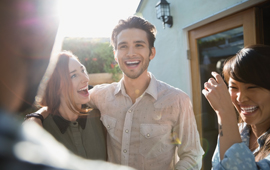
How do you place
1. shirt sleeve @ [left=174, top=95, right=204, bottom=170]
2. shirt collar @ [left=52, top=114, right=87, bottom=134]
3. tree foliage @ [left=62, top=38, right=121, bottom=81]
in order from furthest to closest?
tree foliage @ [left=62, top=38, right=121, bottom=81], shirt sleeve @ [left=174, top=95, right=204, bottom=170], shirt collar @ [left=52, top=114, right=87, bottom=134]

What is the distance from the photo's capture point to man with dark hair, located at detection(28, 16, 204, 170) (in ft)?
6.58

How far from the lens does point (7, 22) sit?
1.25 ft

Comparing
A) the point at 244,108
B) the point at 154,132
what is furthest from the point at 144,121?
the point at 244,108

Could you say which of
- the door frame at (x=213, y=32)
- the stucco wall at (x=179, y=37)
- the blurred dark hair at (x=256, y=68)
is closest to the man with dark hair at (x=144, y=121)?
the blurred dark hair at (x=256, y=68)

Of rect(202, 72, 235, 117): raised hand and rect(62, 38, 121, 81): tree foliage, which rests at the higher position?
rect(62, 38, 121, 81): tree foliage

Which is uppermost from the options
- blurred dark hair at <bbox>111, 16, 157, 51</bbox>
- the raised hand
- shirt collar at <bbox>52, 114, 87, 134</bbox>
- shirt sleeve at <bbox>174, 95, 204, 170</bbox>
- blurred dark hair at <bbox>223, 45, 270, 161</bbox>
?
blurred dark hair at <bbox>111, 16, 157, 51</bbox>

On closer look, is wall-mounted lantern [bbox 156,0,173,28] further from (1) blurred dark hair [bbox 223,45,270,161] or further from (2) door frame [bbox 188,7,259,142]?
(1) blurred dark hair [bbox 223,45,270,161]

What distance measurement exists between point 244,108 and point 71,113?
5.21 feet

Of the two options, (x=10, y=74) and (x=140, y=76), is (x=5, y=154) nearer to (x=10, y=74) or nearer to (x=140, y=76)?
(x=10, y=74)

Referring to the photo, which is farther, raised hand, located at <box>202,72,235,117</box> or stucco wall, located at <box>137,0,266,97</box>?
stucco wall, located at <box>137,0,266,97</box>

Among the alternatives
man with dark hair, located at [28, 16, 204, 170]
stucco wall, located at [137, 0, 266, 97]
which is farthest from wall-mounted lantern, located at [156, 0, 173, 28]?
man with dark hair, located at [28, 16, 204, 170]

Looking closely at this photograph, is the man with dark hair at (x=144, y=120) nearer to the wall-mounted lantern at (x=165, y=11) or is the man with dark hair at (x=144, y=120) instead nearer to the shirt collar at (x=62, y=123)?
the shirt collar at (x=62, y=123)

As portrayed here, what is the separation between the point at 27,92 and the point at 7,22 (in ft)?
0.47

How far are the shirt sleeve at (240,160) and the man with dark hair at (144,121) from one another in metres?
0.85
